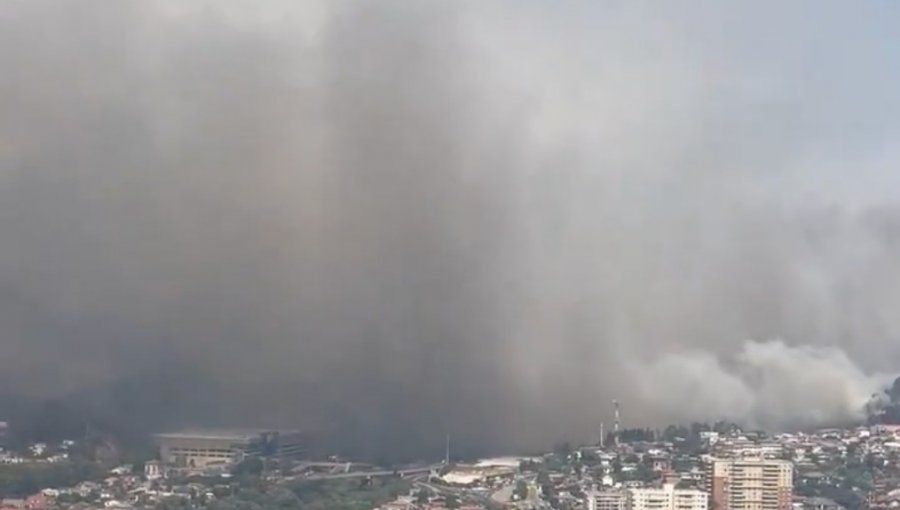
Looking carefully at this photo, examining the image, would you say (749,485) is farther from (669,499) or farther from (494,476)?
(494,476)

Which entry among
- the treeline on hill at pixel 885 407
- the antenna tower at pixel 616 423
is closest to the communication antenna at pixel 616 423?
the antenna tower at pixel 616 423

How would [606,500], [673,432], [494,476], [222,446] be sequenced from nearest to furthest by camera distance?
[606,500], [494,476], [222,446], [673,432]

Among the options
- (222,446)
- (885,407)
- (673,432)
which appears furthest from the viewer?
(885,407)

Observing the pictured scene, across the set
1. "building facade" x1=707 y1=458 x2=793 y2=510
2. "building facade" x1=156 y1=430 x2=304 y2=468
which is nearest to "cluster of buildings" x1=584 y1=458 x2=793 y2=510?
"building facade" x1=707 y1=458 x2=793 y2=510

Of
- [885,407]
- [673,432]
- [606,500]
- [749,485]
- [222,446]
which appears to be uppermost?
[885,407]

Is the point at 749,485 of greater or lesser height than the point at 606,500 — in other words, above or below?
above

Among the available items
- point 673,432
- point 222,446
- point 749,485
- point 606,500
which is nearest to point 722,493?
point 749,485

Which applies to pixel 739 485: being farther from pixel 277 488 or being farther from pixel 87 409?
pixel 87 409
